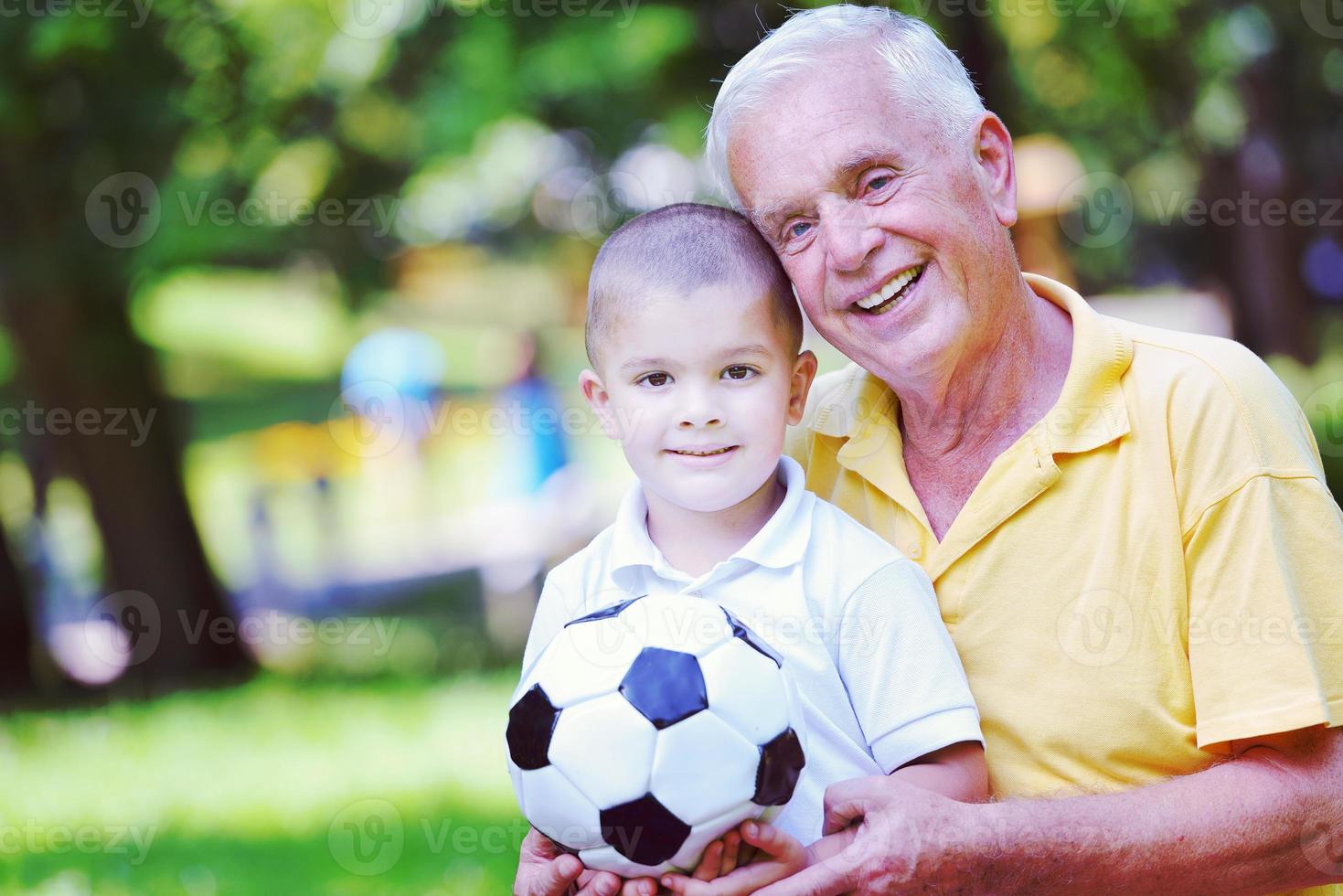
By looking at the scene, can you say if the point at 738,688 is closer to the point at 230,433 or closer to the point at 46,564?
the point at 46,564

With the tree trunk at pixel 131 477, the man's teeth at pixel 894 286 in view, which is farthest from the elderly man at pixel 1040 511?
the tree trunk at pixel 131 477

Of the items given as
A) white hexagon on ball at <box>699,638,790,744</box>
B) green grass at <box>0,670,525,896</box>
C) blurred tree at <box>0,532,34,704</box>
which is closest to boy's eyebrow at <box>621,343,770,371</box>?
white hexagon on ball at <box>699,638,790,744</box>

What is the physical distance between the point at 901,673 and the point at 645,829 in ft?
1.78

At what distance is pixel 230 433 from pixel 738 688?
981 inches

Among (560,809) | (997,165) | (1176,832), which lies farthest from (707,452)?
(1176,832)

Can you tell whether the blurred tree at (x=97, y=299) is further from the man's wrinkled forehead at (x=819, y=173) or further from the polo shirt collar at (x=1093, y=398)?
the polo shirt collar at (x=1093, y=398)

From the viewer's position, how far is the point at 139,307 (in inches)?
396

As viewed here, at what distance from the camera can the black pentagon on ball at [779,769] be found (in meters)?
2.12

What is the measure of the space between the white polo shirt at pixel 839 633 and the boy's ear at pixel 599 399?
0.84 ft

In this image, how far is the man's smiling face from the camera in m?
2.58

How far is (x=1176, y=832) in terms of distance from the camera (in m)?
2.25

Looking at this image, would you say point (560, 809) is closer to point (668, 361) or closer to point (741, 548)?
point (741, 548)

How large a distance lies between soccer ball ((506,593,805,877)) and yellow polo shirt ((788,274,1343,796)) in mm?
Result: 495

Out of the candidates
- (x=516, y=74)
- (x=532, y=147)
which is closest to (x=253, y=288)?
(x=532, y=147)
